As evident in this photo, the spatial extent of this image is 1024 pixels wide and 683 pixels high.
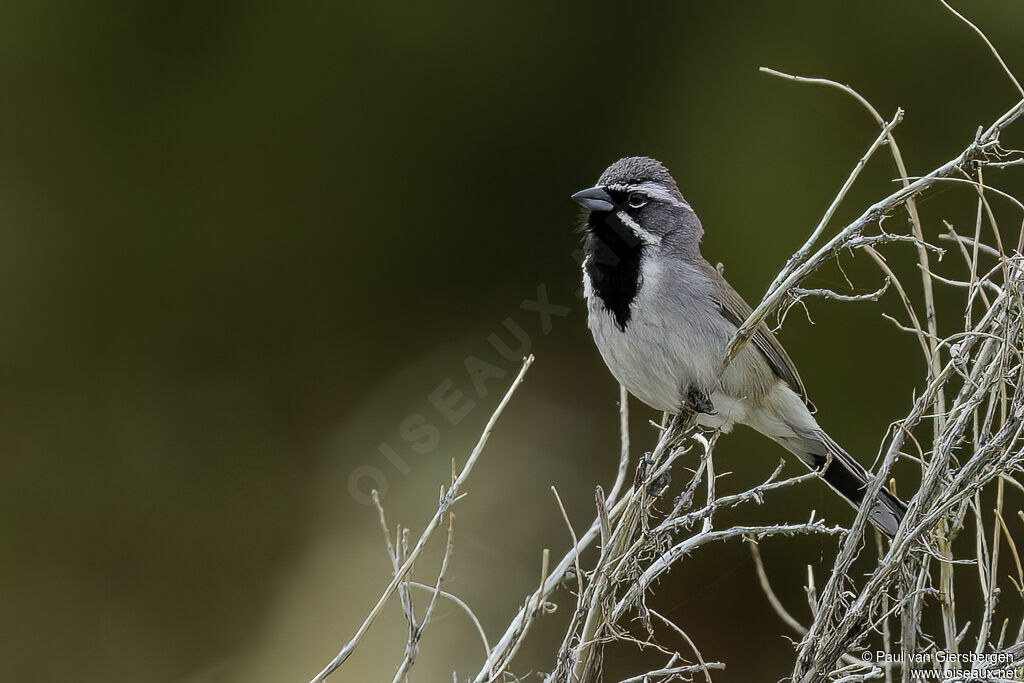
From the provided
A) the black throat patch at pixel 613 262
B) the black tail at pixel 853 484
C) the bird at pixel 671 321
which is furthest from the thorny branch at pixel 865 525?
the black throat patch at pixel 613 262

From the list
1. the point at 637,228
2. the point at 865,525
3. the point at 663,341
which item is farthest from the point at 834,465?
the point at 865,525

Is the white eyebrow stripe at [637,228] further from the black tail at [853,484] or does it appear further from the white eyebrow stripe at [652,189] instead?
the black tail at [853,484]

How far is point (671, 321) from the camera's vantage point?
3.26 meters

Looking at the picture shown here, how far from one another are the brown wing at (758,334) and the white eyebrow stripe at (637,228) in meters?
0.21

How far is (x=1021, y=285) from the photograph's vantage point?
2217 mm

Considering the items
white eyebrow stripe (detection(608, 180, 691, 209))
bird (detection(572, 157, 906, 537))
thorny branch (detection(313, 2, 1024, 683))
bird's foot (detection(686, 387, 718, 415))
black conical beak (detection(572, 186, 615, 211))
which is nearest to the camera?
thorny branch (detection(313, 2, 1024, 683))

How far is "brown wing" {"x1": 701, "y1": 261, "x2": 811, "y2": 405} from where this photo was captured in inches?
136

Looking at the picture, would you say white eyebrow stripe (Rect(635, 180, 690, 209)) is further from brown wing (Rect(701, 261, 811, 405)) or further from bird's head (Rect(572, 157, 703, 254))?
brown wing (Rect(701, 261, 811, 405))

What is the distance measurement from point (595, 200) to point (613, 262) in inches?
7.9

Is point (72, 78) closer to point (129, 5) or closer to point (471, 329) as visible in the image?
point (129, 5)

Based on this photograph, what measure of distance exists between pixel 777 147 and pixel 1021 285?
337cm

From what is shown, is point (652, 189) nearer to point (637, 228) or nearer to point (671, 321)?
point (637, 228)

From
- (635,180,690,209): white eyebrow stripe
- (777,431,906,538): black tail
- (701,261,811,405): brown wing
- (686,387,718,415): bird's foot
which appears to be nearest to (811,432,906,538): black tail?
(777,431,906,538): black tail

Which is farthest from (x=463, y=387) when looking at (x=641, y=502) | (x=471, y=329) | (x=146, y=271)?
(x=641, y=502)
